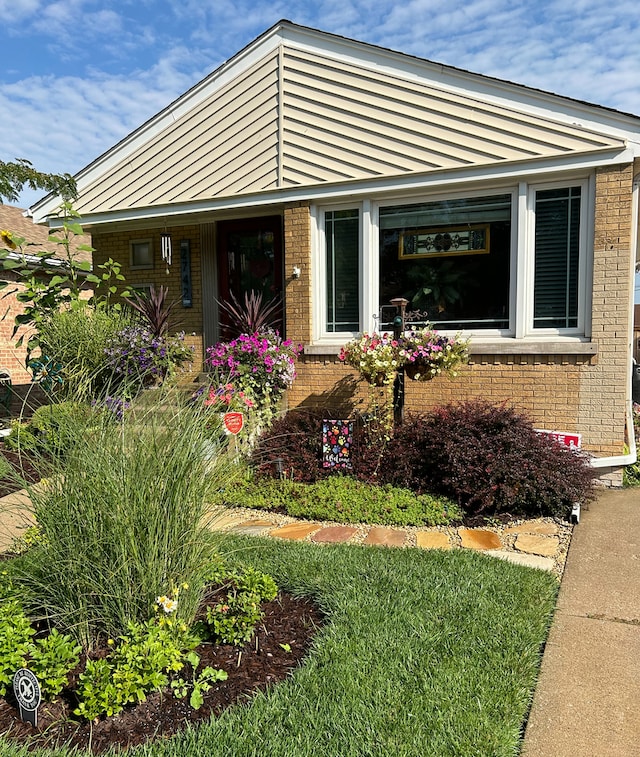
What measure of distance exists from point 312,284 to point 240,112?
97.9 inches

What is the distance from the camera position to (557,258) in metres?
5.70

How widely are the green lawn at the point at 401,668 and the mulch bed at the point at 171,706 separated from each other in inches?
3.3

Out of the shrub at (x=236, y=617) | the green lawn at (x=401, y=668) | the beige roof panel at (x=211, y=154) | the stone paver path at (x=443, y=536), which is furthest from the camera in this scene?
the beige roof panel at (x=211, y=154)

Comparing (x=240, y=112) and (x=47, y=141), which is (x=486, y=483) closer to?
(x=240, y=112)

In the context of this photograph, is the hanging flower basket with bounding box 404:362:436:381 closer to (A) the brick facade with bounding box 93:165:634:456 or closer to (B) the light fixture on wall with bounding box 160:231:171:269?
(A) the brick facade with bounding box 93:165:634:456

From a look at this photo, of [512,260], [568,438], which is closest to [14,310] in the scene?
[512,260]

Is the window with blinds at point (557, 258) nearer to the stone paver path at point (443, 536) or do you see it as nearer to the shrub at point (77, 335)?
the stone paver path at point (443, 536)

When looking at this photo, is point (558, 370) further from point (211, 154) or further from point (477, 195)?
point (211, 154)

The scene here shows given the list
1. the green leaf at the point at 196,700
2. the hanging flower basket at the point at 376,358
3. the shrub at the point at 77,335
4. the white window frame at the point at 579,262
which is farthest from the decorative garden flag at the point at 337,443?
the green leaf at the point at 196,700

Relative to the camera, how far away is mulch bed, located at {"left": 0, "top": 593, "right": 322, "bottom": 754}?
6.52 ft

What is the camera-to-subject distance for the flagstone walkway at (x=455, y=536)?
3.82 meters

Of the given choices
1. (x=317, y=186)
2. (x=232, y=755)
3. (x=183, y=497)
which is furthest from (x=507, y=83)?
(x=232, y=755)

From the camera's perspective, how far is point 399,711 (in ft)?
6.73

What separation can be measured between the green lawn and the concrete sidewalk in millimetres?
82
